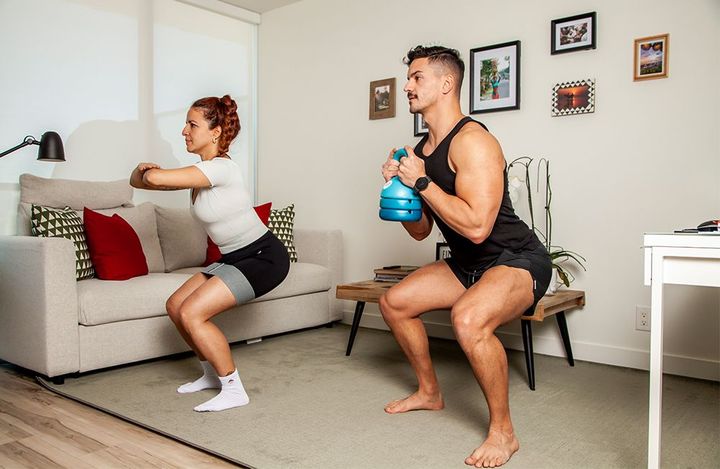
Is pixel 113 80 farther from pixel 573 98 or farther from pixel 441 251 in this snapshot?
pixel 573 98

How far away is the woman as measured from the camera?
244 cm

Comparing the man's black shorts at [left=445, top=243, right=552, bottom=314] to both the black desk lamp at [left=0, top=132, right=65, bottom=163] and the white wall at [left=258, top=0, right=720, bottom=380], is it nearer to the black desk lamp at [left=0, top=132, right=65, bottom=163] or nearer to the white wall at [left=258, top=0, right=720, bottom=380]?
the white wall at [left=258, top=0, right=720, bottom=380]

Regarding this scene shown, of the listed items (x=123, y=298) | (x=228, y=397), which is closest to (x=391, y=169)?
(x=228, y=397)

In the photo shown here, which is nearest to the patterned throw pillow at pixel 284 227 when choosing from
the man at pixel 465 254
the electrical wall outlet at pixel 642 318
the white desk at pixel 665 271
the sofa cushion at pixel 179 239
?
the sofa cushion at pixel 179 239

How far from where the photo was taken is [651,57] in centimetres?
309

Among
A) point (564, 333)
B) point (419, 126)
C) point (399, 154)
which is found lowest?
point (564, 333)

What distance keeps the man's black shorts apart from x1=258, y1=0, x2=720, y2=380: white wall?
3.66 feet

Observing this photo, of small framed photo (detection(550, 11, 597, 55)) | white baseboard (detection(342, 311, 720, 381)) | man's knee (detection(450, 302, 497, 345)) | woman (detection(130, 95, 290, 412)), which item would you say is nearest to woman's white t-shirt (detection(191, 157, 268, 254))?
woman (detection(130, 95, 290, 412))

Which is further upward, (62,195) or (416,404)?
(62,195)

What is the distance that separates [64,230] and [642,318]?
2933 mm

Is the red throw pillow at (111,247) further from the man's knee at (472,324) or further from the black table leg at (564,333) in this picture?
the black table leg at (564,333)

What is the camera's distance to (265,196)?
194 inches

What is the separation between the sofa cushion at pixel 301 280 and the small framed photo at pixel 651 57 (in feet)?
7.06

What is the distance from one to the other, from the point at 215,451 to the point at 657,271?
1445 millimetres
